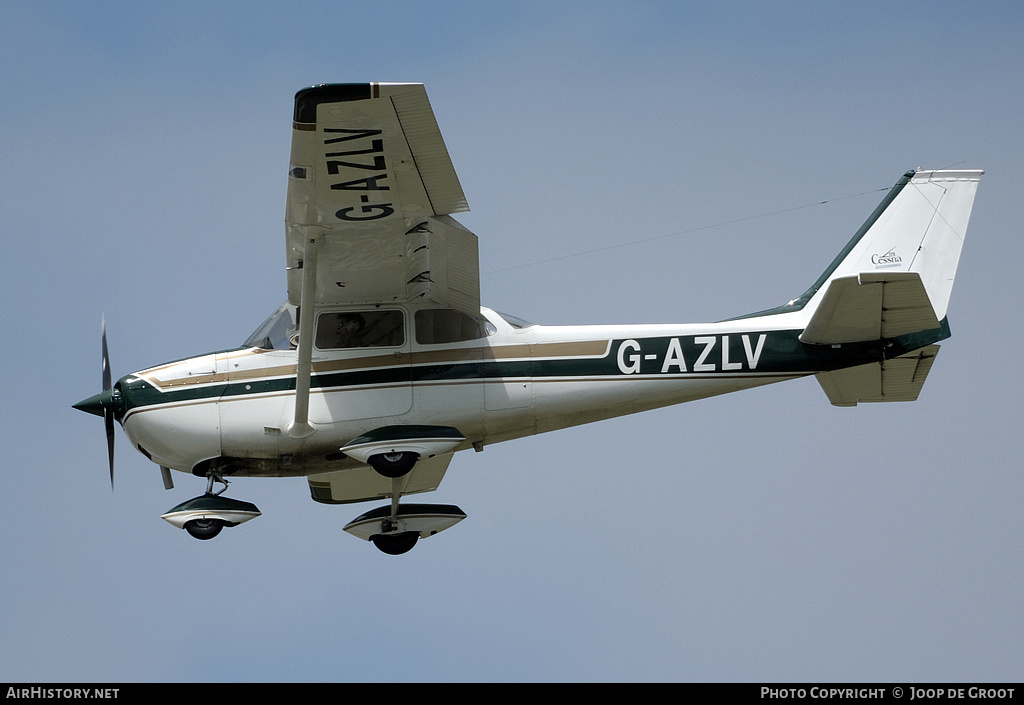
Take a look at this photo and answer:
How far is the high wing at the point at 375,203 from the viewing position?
11.7 meters

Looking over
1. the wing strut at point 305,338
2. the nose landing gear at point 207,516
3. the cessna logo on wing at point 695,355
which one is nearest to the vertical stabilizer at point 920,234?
the cessna logo on wing at point 695,355

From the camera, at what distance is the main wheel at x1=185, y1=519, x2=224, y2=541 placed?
13875mm

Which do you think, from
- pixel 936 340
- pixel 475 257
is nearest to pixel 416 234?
pixel 475 257

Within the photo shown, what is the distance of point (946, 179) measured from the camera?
14984 millimetres

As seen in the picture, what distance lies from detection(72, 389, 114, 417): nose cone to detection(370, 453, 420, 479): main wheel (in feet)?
9.76

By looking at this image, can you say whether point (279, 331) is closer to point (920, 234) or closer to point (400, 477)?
point (400, 477)

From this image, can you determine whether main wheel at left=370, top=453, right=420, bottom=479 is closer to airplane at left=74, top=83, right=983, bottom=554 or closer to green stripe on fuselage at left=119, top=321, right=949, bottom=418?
airplane at left=74, top=83, right=983, bottom=554

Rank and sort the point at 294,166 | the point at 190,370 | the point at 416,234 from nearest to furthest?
1. the point at 294,166
2. the point at 416,234
3. the point at 190,370

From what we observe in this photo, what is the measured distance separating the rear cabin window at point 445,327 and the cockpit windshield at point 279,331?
4.51 ft

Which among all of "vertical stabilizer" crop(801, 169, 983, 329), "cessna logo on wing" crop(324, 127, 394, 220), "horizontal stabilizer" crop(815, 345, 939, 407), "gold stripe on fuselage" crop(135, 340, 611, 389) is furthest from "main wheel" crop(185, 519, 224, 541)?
"vertical stabilizer" crop(801, 169, 983, 329)

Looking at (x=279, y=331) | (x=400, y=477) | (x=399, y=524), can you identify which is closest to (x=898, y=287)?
(x=400, y=477)
